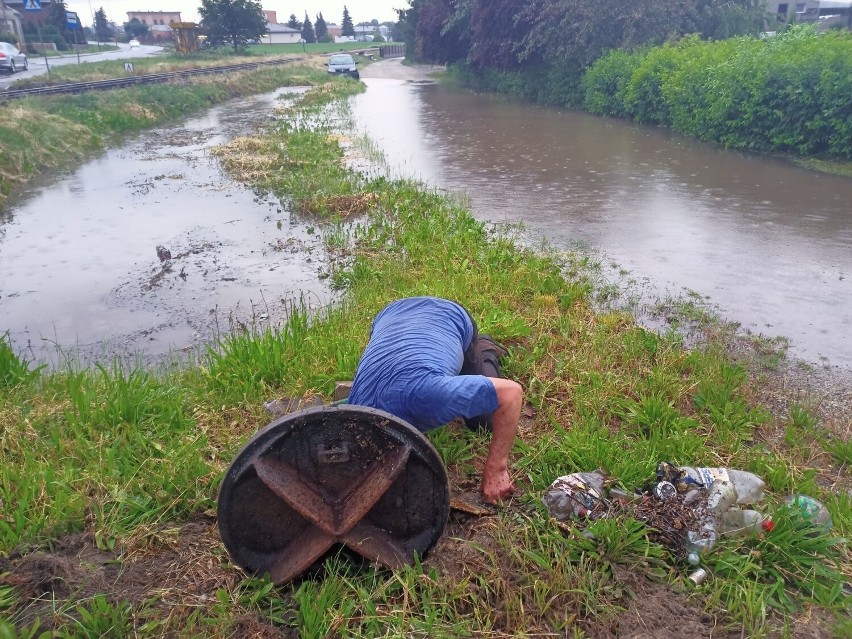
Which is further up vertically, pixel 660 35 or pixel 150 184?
pixel 660 35

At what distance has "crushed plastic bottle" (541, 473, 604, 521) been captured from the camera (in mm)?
2973

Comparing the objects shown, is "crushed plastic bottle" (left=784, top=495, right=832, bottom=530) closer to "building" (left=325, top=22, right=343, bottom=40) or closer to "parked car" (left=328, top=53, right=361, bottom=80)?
"parked car" (left=328, top=53, right=361, bottom=80)

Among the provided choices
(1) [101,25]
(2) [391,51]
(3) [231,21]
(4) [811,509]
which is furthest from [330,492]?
(1) [101,25]

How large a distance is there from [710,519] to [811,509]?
549 millimetres

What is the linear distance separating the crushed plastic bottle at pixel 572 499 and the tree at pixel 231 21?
56.0 m

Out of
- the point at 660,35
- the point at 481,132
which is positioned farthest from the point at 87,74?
the point at 660,35

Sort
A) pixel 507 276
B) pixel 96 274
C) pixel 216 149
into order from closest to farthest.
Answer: pixel 507 276
pixel 96 274
pixel 216 149

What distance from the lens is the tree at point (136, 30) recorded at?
87.6m

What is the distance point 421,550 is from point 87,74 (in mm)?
30709

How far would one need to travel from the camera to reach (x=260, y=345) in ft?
14.9

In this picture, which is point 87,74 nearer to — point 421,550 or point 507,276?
point 507,276

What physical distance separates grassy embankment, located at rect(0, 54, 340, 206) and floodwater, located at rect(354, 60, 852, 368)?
7.24 m

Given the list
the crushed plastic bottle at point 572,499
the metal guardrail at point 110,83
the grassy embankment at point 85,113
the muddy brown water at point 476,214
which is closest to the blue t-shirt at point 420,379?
the crushed plastic bottle at point 572,499

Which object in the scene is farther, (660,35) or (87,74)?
(87,74)
